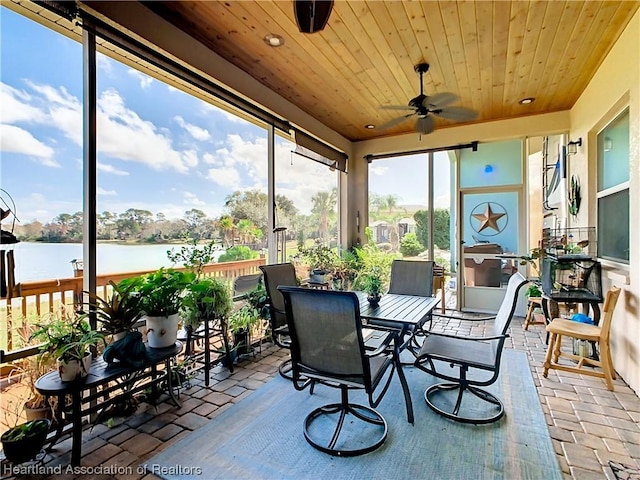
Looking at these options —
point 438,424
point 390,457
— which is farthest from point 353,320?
point 438,424

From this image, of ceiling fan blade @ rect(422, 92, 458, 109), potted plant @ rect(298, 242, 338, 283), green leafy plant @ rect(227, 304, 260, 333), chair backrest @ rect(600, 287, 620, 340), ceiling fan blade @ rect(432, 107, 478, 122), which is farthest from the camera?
potted plant @ rect(298, 242, 338, 283)

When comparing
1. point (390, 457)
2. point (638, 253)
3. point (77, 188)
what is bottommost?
point (390, 457)

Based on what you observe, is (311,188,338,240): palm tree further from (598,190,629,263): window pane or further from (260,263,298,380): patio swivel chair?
(598,190,629,263): window pane

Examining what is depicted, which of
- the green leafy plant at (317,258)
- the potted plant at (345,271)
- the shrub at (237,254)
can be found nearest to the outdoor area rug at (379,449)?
the shrub at (237,254)

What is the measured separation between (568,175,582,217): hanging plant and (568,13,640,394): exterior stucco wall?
289mm

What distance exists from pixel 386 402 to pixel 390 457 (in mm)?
634

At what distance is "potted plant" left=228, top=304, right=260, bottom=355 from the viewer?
3.35m

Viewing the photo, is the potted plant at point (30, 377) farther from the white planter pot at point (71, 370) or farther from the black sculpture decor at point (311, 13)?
the black sculpture decor at point (311, 13)

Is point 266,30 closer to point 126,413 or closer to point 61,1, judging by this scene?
point 61,1

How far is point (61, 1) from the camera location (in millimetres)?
2072

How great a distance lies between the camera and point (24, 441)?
1.77 meters

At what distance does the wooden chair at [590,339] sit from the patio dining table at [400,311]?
45.7 inches

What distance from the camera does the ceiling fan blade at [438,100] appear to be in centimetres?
319

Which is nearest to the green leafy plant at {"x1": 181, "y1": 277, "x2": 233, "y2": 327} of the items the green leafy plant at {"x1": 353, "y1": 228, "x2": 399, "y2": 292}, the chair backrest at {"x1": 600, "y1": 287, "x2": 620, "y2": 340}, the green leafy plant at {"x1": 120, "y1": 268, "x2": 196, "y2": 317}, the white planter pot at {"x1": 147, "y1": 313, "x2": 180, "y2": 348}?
the green leafy plant at {"x1": 120, "y1": 268, "x2": 196, "y2": 317}
